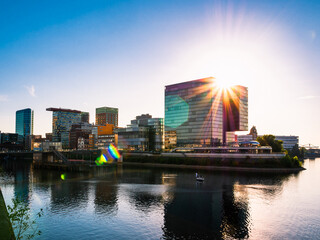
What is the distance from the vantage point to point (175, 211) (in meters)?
54.0

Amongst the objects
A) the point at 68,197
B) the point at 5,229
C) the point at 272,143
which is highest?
the point at 272,143

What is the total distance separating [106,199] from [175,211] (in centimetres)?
1886

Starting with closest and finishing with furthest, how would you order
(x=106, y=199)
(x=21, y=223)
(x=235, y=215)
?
(x=21, y=223) → (x=235, y=215) → (x=106, y=199)

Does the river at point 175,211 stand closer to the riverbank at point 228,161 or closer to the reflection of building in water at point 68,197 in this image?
the reflection of building in water at point 68,197

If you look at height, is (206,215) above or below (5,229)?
below

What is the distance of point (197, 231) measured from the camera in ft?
140

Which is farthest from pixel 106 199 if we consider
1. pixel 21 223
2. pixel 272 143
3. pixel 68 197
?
pixel 272 143

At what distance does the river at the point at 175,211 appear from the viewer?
139 ft

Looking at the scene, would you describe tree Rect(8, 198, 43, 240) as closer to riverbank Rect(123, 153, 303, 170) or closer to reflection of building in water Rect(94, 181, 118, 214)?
reflection of building in water Rect(94, 181, 118, 214)

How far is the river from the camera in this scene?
139 feet

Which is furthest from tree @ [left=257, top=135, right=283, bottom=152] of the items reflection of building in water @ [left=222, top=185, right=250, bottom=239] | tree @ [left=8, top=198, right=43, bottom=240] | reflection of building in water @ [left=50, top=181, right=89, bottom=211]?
tree @ [left=8, top=198, right=43, bottom=240]

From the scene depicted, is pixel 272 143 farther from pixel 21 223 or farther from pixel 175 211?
pixel 21 223

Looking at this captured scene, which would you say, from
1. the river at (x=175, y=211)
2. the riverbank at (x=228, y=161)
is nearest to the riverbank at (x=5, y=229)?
the river at (x=175, y=211)

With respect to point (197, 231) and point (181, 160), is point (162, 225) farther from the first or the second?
point (181, 160)
